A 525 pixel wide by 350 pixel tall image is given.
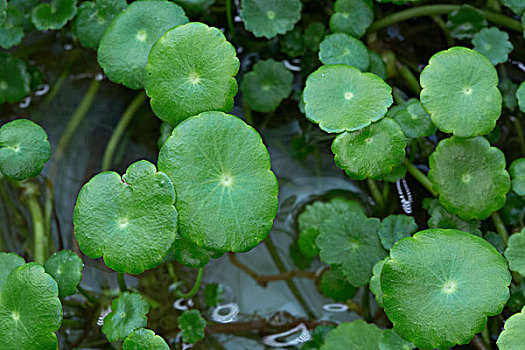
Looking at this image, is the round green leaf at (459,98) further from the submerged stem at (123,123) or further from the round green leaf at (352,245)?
the submerged stem at (123,123)

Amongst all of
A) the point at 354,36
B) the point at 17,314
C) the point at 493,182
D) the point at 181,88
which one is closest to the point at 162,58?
the point at 181,88

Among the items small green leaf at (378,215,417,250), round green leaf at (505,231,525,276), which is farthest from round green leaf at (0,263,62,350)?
round green leaf at (505,231,525,276)

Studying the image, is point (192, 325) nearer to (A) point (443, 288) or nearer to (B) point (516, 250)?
(A) point (443, 288)

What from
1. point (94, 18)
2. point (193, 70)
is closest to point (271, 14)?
point (193, 70)

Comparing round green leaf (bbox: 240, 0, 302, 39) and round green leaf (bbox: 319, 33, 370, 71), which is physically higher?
round green leaf (bbox: 240, 0, 302, 39)

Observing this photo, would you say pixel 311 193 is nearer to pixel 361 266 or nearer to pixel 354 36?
pixel 361 266

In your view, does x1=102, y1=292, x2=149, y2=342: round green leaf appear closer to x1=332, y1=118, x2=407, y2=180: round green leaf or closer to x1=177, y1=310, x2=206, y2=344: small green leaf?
x1=177, y1=310, x2=206, y2=344: small green leaf
